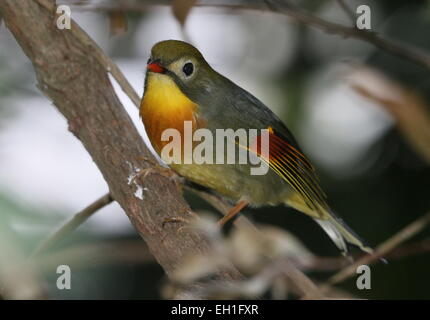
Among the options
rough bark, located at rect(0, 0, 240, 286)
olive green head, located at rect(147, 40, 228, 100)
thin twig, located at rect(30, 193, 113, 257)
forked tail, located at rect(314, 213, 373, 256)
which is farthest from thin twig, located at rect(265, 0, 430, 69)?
forked tail, located at rect(314, 213, 373, 256)

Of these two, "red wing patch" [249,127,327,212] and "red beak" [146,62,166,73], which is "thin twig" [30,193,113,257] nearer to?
"red beak" [146,62,166,73]

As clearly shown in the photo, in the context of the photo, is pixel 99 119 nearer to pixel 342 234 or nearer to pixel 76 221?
pixel 76 221

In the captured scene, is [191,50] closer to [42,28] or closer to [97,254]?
[42,28]

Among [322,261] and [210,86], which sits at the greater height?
[210,86]

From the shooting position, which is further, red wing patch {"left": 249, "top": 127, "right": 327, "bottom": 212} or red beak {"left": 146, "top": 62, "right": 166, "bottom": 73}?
red wing patch {"left": 249, "top": 127, "right": 327, "bottom": 212}

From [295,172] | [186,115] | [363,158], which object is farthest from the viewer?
[363,158]

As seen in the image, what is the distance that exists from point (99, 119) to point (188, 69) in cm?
57

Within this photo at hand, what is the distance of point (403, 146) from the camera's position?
4.31 m

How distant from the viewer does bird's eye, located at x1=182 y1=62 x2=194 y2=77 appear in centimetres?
300

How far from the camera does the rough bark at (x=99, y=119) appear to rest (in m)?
2.54

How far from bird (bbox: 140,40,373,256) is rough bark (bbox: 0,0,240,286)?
0.75 feet
